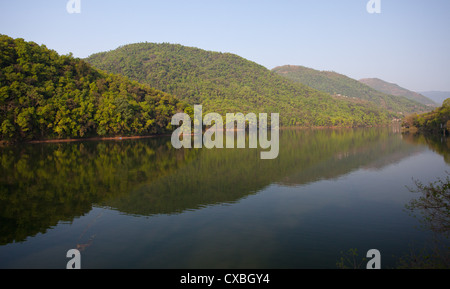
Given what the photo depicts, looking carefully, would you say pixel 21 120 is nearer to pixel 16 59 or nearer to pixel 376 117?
pixel 16 59

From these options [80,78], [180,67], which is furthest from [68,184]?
[180,67]

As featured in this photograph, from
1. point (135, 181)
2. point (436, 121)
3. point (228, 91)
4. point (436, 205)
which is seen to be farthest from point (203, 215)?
point (228, 91)

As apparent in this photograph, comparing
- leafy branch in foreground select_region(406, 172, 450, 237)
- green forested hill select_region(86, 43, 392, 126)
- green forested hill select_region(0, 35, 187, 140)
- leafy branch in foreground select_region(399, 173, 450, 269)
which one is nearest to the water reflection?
leafy branch in foreground select_region(406, 172, 450, 237)

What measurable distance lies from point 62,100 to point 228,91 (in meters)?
108

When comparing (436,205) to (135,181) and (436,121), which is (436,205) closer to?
(135,181)

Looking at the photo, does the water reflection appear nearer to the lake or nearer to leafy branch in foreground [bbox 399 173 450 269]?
the lake

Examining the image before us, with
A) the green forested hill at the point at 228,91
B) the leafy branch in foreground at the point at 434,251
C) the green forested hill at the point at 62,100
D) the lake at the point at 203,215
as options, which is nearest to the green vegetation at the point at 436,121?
the lake at the point at 203,215

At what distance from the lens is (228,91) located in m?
162

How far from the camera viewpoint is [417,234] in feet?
44.1

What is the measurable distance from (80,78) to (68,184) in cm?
5822

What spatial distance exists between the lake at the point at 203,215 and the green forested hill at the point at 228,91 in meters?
97.4

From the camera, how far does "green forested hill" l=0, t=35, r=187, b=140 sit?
54344 mm

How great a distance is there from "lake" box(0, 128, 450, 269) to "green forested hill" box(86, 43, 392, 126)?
97.4 m
